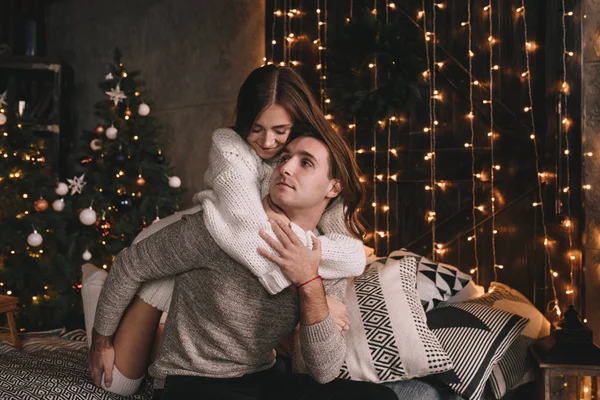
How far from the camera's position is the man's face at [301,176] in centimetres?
195

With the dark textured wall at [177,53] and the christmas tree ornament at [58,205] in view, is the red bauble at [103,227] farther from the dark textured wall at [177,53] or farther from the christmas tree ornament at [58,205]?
the dark textured wall at [177,53]

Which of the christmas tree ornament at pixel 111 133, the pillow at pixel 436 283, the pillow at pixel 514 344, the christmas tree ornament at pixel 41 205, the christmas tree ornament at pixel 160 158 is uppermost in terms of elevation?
the christmas tree ornament at pixel 111 133

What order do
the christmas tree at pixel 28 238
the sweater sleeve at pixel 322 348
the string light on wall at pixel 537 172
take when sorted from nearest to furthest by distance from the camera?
the sweater sleeve at pixel 322 348, the string light on wall at pixel 537 172, the christmas tree at pixel 28 238

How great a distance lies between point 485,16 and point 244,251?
2.37m

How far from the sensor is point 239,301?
194 centimetres

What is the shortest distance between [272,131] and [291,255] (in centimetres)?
48

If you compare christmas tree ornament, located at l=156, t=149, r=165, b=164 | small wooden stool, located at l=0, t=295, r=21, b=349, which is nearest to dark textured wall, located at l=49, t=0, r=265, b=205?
christmas tree ornament, located at l=156, t=149, r=165, b=164

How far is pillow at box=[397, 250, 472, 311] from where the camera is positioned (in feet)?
8.64

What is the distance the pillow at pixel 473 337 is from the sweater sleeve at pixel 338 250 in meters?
0.57

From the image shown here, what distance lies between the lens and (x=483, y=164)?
11.8ft

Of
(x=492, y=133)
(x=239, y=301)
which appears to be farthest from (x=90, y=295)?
(x=492, y=133)

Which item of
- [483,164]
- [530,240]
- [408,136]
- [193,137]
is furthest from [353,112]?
[193,137]

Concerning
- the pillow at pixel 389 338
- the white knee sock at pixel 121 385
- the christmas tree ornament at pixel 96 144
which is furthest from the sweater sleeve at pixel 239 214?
the christmas tree ornament at pixel 96 144

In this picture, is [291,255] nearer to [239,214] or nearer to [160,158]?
[239,214]
